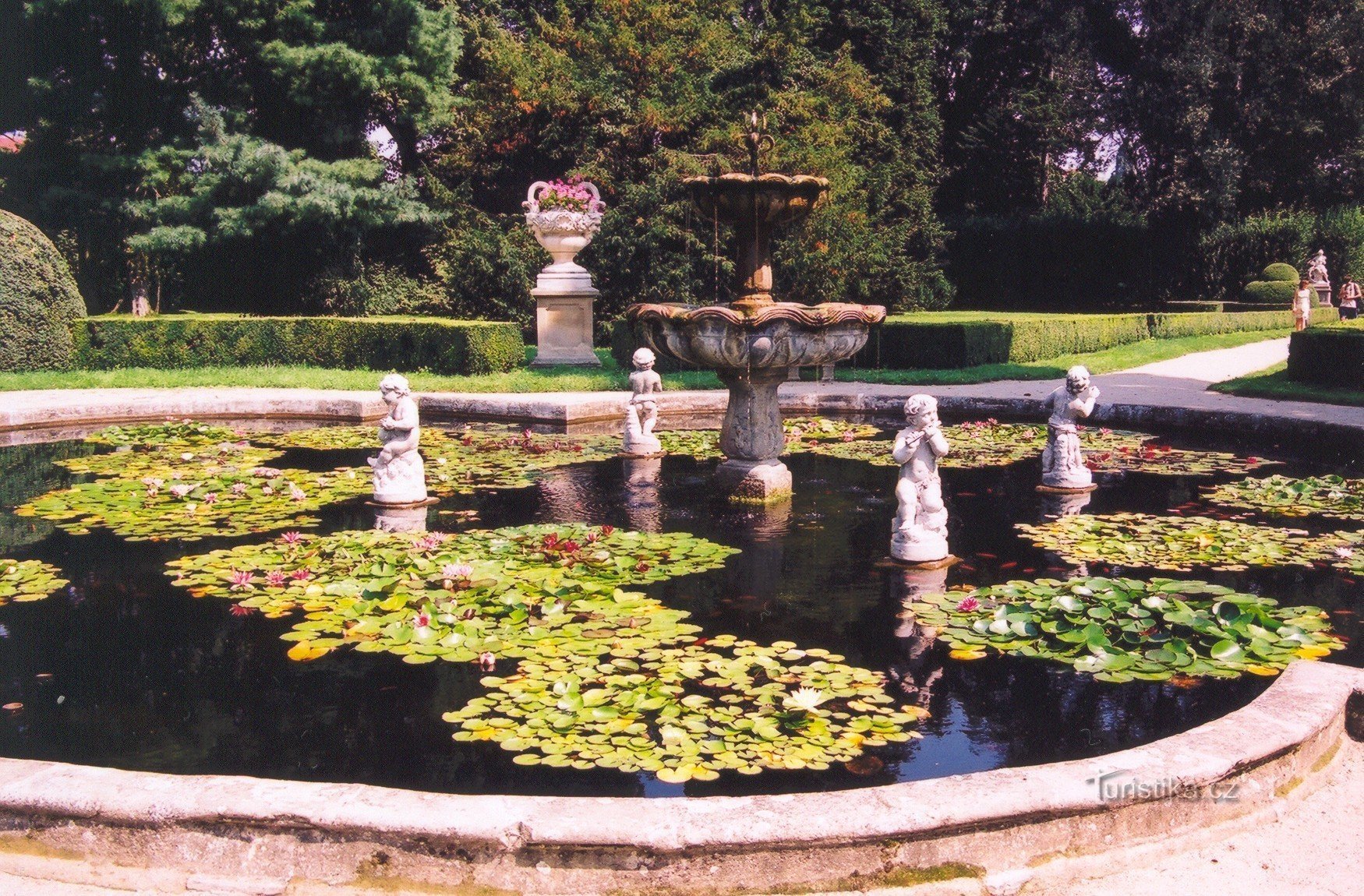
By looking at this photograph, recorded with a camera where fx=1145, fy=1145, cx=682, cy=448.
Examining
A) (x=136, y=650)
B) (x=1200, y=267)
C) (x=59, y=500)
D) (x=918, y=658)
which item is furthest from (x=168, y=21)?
(x=1200, y=267)

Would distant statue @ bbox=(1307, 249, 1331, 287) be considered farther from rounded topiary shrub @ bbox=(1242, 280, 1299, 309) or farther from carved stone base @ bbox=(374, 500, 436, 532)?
carved stone base @ bbox=(374, 500, 436, 532)

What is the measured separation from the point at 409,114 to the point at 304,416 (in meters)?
13.7

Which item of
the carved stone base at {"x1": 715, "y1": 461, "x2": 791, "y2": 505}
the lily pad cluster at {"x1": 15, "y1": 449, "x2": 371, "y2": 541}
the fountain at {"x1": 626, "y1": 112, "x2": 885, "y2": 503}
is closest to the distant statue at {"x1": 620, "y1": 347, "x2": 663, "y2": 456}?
the fountain at {"x1": 626, "y1": 112, "x2": 885, "y2": 503}

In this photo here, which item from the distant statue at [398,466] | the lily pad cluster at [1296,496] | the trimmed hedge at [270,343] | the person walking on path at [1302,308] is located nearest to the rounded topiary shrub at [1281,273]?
the person walking on path at [1302,308]

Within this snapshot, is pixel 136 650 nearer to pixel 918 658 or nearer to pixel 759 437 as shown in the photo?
pixel 918 658

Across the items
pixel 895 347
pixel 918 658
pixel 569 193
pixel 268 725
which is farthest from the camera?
pixel 569 193

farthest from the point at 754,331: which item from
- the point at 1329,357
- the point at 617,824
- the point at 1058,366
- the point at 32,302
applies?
the point at 32,302

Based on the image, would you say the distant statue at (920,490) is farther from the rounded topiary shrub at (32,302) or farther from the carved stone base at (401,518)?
the rounded topiary shrub at (32,302)

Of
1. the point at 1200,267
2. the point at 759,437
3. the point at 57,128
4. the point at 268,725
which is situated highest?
the point at 57,128

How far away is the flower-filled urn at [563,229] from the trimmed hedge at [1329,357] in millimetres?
10374

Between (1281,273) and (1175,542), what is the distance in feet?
86.1

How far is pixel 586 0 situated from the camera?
27.0 m

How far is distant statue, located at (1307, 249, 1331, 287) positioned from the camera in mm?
29719

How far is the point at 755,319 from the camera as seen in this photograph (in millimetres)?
7762
